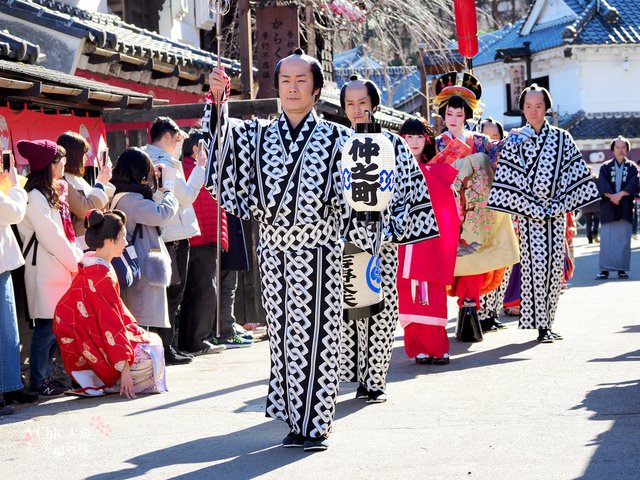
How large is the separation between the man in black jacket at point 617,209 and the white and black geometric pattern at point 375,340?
33.5 feet

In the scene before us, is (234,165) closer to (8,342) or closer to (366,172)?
(366,172)

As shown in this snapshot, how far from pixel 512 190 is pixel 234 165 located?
15.3 ft

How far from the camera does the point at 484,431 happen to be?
20.0ft

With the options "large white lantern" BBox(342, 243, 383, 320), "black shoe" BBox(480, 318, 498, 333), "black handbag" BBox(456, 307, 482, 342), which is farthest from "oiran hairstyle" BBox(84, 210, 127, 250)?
"black shoe" BBox(480, 318, 498, 333)

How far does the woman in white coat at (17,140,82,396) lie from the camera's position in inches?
306

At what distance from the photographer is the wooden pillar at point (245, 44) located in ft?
37.6

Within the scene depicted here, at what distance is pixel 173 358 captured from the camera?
379 inches

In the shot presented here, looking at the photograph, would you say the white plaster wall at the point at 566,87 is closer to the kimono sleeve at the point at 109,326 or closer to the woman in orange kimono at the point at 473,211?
the woman in orange kimono at the point at 473,211

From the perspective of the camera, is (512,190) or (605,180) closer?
(512,190)

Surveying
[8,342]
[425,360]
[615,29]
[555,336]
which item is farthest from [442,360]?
[615,29]

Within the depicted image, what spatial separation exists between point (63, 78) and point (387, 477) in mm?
5414

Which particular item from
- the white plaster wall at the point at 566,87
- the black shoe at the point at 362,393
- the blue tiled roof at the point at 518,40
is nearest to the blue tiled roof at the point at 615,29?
the blue tiled roof at the point at 518,40

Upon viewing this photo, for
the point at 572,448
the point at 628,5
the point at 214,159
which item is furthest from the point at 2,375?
the point at 628,5

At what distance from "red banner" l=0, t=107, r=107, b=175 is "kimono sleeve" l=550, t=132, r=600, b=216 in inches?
172
